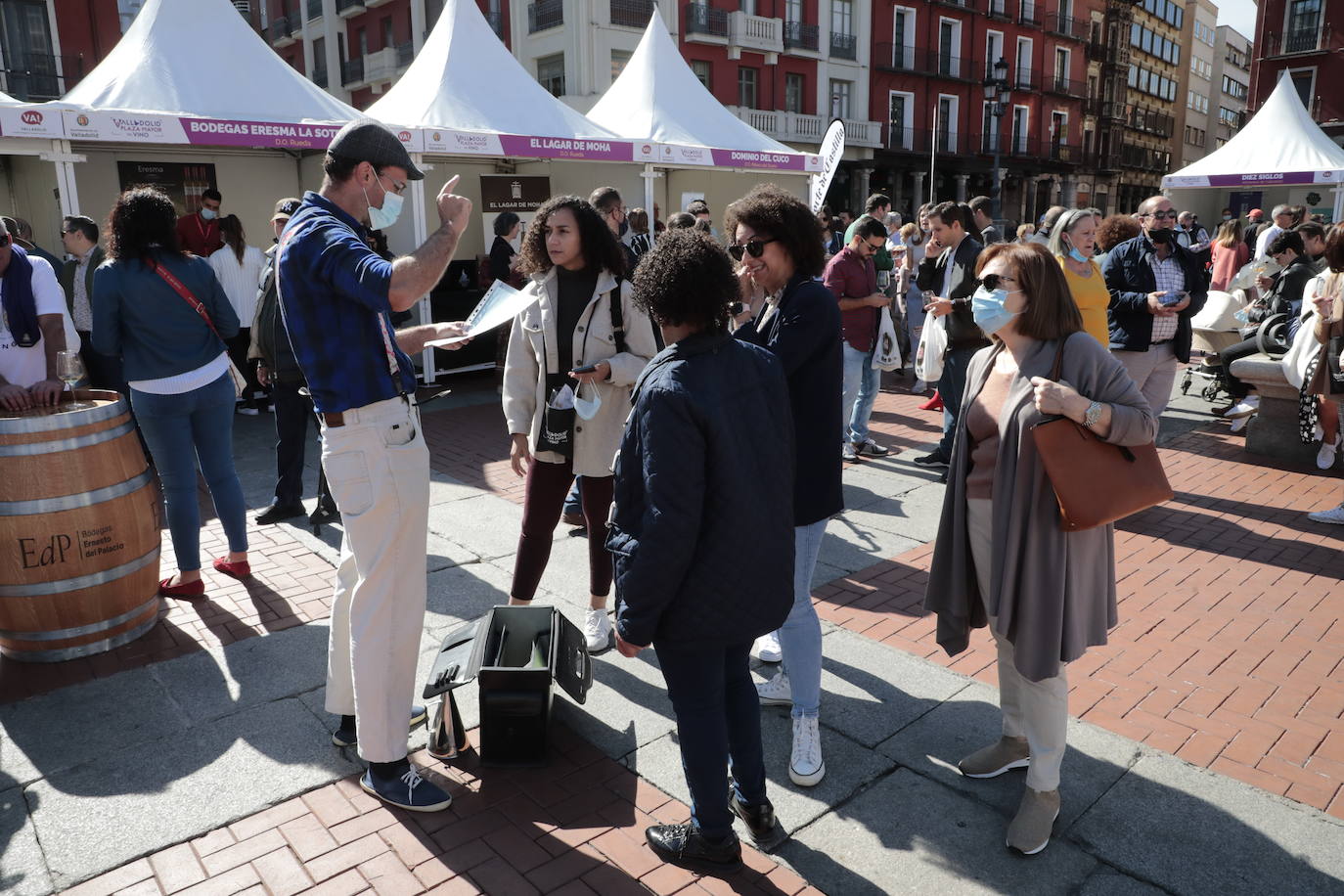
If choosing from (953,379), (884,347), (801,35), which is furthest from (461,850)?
(801,35)

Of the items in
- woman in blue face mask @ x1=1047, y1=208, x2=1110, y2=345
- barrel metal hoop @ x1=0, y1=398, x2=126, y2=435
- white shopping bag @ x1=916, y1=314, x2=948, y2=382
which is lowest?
white shopping bag @ x1=916, y1=314, x2=948, y2=382

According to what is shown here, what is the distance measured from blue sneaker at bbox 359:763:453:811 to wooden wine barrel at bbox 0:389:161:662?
5.68ft

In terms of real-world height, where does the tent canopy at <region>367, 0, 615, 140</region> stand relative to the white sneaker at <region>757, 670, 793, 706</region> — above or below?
above

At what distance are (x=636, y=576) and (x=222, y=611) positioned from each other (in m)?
3.00

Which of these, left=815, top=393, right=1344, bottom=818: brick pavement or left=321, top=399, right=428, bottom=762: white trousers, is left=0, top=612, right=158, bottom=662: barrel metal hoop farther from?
left=815, top=393, right=1344, bottom=818: brick pavement

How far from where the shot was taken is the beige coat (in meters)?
3.73

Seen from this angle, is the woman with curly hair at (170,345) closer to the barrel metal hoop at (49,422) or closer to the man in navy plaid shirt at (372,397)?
the barrel metal hoop at (49,422)

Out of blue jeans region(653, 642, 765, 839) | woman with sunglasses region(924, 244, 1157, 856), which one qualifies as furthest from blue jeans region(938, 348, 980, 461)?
blue jeans region(653, 642, 765, 839)

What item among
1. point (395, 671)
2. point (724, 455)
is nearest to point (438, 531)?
point (395, 671)

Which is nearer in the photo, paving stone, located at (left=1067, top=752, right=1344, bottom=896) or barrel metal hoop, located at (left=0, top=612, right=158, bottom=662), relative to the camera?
paving stone, located at (left=1067, top=752, right=1344, bottom=896)

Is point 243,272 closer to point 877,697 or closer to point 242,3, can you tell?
point 877,697

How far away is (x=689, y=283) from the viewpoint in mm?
2326

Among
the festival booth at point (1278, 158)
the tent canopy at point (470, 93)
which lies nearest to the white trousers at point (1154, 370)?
the tent canopy at point (470, 93)

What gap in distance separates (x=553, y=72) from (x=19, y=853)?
1225 inches
